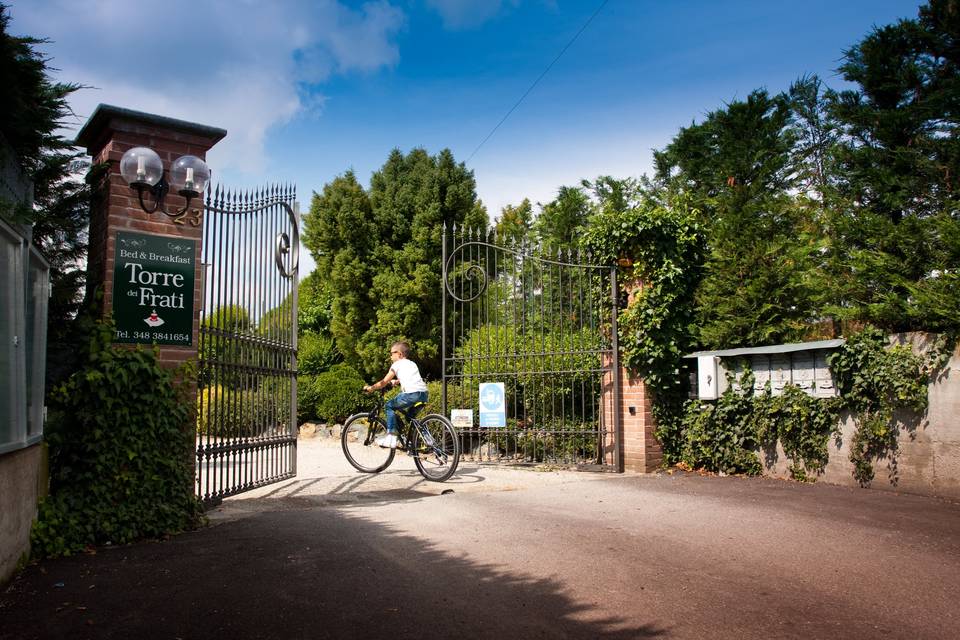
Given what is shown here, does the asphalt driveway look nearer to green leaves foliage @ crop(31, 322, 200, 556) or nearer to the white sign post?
green leaves foliage @ crop(31, 322, 200, 556)

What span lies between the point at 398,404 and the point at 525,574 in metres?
4.58

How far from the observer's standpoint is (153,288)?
537 cm

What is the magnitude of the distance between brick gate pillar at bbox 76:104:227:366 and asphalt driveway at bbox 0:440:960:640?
6.04 ft

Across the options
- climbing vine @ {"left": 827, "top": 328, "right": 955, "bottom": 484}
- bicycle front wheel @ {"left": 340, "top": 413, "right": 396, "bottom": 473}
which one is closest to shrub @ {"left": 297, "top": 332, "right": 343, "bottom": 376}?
bicycle front wheel @ {"left": 340, "top": 413, "right": 396, "bottom": 473}

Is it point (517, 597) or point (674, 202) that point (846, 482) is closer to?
point (674, 202)

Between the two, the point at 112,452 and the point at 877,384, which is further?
the point at 877,384

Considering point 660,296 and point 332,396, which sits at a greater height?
point 660,296

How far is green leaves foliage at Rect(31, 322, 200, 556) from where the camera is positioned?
4.69 m

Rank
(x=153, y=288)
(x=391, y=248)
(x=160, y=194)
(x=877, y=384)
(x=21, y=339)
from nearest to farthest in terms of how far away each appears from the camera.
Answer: (x=21, y=339)
(x=153, y=288)
(x=160, y=194)
(x=877, y=384)
(x=391, y=248)

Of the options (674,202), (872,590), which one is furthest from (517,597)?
(674,202)

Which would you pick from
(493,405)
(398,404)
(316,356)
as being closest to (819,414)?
(493,405)

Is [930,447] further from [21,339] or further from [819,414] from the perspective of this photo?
[21,339]

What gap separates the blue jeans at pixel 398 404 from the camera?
831cm

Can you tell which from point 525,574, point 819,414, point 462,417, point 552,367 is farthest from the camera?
point 462,417
